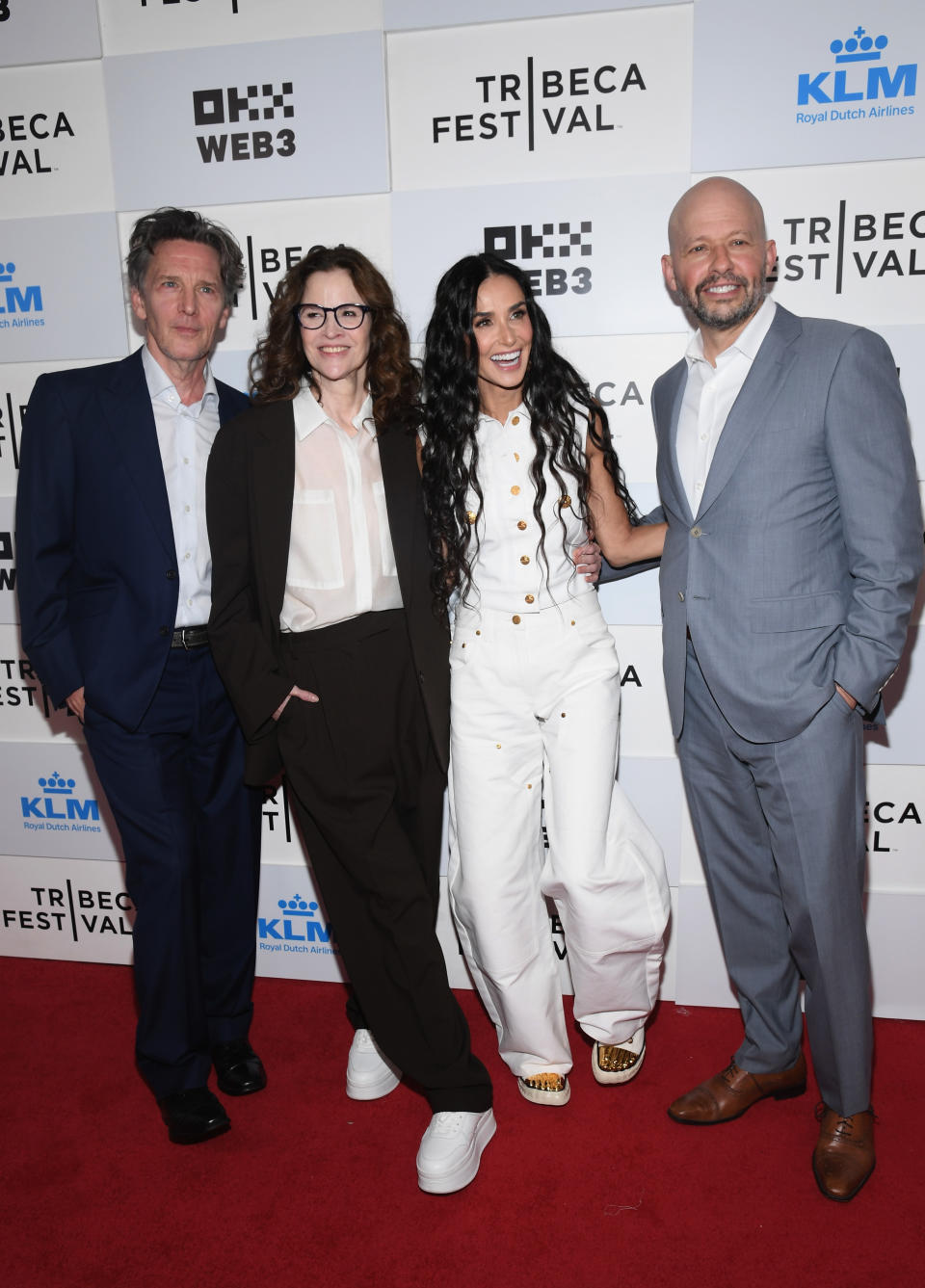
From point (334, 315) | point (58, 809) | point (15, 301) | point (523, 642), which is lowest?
point (58, 809)

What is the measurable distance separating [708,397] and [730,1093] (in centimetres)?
185

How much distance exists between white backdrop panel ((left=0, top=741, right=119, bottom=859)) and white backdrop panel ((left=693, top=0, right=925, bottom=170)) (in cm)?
296

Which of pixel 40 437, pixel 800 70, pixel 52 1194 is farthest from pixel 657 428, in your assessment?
pixel 52 1194

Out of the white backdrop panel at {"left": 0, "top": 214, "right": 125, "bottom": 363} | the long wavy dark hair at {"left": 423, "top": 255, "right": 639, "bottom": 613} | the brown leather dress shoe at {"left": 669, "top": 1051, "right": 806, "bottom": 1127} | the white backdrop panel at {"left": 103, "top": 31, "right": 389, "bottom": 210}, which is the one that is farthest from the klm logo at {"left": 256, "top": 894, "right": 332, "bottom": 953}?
the white backdrop panel at {"left": 103, "top": 31, "right": 389, "bottom": 210}

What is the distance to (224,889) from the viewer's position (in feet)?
9.74

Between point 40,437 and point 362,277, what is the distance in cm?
96

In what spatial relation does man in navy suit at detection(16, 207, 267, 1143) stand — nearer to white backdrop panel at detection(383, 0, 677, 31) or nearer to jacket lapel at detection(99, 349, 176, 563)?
jacket lapel at detection(99, 349, 176, 563)

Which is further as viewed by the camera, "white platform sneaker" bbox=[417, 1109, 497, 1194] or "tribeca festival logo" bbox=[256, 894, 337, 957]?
"tribeca festival logo" bbox=[256, 894, 337, 957]

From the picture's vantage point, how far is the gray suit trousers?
92.8 inches

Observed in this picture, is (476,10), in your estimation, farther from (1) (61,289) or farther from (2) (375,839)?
(2) (375,839)

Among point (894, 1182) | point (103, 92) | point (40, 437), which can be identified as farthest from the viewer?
point (103, 92)

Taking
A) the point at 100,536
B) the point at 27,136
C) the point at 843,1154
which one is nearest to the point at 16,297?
the point at 27,136

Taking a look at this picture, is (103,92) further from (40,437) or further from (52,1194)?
(52,1194)

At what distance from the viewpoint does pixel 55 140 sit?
3.26 metres
